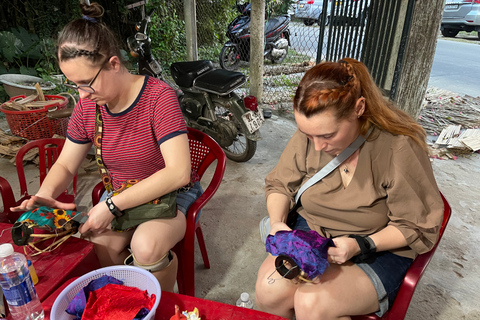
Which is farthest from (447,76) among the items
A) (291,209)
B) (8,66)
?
(8,66)

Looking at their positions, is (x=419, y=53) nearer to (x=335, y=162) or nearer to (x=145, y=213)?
(x=335, y=162)

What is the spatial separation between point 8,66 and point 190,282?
5615mm

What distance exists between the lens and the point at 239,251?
7.23 ft

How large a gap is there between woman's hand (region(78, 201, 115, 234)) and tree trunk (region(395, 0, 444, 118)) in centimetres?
271

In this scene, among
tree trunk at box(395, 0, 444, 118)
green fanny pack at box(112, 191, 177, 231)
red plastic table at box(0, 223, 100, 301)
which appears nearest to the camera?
red plastic table at box(0, 223, 100, 301)

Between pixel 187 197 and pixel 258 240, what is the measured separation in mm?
857

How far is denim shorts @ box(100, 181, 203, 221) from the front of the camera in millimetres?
1580

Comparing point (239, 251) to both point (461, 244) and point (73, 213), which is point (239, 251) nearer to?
point (73, 213)

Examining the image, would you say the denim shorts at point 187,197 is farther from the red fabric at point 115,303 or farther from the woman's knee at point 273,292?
the red fabric at point 115,303

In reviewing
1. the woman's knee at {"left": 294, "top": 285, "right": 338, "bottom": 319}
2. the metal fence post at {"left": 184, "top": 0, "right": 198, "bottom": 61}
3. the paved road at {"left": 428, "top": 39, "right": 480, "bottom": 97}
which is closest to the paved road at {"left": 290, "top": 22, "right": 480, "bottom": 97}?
the paved road at {"left": 428, "top": 39, "right": 480, "bottom": 97}

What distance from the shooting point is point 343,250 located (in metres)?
1.17

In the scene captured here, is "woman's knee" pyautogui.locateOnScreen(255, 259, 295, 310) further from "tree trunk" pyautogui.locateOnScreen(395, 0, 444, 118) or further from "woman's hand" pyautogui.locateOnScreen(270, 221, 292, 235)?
"tree trunk" pyautogui.locateOnScreen(395, 0, 444, 118)

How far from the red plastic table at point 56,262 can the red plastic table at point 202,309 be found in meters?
0.04

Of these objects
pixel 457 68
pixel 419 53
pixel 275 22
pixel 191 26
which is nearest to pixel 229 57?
pixel 275 22
